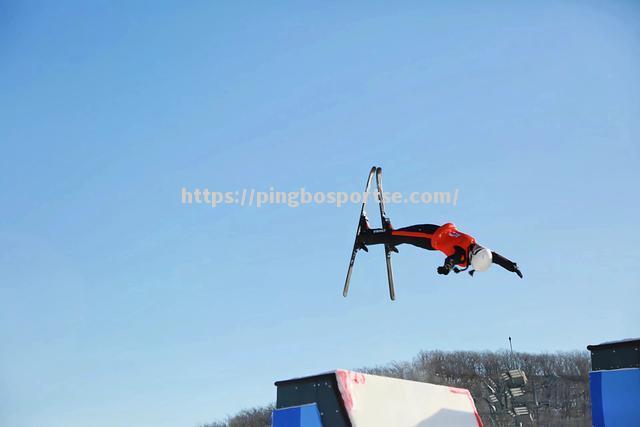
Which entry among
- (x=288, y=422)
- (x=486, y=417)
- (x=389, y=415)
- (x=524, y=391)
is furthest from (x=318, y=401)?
(x=486, y=417)

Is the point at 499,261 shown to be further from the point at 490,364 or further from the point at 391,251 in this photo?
the point at 490,364

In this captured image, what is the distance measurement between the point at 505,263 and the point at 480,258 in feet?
2.20

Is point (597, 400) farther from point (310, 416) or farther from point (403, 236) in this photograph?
point (310, 416)

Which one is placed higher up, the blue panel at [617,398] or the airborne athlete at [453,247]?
the airborne athlete at [453,247]

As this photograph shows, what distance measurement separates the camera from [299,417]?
33.4 feet

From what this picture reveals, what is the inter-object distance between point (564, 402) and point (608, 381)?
169ft

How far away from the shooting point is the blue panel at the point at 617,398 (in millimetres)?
10320

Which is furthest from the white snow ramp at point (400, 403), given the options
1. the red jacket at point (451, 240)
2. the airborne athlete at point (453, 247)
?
the red jacket at point (451, 240)

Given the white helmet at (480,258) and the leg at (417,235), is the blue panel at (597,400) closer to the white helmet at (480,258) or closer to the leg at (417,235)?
the white helmet at (480,258)

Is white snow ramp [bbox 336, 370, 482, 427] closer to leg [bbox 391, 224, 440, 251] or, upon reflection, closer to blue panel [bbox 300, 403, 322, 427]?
blue panel [bbox 300, 403, 322, 427]

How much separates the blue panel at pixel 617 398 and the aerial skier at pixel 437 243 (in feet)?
7.11

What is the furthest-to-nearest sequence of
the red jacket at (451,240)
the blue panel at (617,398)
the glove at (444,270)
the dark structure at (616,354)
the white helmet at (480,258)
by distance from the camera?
the glove at (444,270), the red jacket at (451,240), the white helmet at (480,258), the dark structure at (616,354), the blue panel at (617,398)

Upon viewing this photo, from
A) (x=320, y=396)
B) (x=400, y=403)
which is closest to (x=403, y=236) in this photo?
(x=400, y=403)

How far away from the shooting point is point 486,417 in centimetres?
5622
